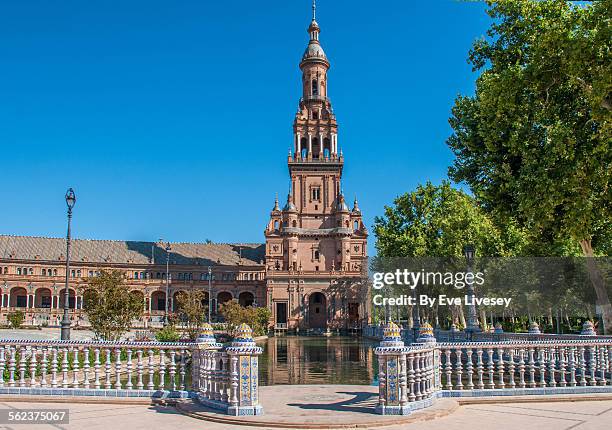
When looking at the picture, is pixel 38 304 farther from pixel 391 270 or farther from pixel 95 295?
pixel 95 295

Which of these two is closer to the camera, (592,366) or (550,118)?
(592,366)

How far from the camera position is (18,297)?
97375 millimetres

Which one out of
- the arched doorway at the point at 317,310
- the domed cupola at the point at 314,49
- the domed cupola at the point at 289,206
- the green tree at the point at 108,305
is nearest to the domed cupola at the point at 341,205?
the domed cupola at the point at 289,206

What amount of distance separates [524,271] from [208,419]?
4330cm

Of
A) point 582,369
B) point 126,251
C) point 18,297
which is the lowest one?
point 582,369

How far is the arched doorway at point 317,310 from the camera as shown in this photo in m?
90.2

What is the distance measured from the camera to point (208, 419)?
10.9m

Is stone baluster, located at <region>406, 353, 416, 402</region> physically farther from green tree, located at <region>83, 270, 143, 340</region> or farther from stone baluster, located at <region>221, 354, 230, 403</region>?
green tree, located at <region>83, 270, 143, 340</region>

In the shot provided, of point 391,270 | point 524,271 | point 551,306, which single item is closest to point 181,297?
point 391,270

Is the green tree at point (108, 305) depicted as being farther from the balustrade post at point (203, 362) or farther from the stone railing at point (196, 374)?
the balustrade post at point (203, 362)

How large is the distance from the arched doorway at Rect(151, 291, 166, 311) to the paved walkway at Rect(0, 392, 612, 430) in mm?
95584

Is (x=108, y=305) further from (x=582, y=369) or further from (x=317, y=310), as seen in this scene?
(x=317, y=310)

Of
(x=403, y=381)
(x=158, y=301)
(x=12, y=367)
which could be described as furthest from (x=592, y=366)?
(x=158, y=301)

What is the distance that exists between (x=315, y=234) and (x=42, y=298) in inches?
1874
